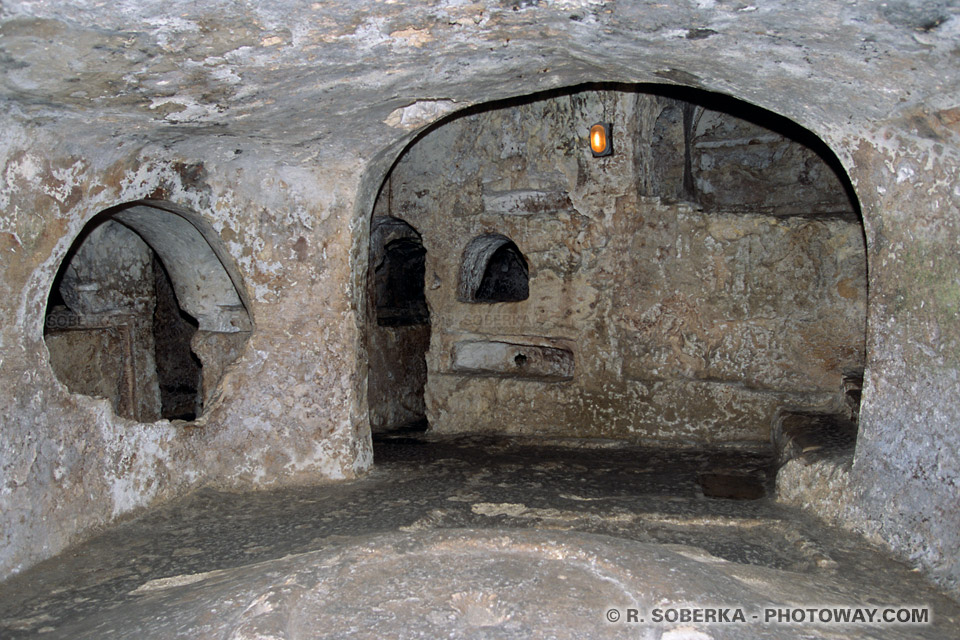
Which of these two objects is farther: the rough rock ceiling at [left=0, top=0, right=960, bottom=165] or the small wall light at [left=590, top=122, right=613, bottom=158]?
the small wall light at [left=590, top=122, right=613, bottom=158]

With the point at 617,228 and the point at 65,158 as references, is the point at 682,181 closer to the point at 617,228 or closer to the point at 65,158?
the point at 617,228

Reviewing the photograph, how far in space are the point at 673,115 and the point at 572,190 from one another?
4.19ft

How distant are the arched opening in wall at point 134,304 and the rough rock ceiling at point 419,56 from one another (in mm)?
1047

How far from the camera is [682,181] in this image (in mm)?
5980

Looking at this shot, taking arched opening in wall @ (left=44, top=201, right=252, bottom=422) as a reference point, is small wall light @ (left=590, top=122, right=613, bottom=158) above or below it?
above

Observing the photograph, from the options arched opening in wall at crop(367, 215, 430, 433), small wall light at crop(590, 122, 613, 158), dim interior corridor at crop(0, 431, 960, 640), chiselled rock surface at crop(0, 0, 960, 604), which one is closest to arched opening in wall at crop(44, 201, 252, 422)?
chiselled rock surface at crop(0, 0, 960, 604)

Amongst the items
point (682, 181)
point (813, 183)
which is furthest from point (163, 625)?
point (813, 183)

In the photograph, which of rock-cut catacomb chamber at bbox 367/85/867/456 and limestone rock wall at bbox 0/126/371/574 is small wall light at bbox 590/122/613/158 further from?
limestone rock wall at bbox 0/126/371/574

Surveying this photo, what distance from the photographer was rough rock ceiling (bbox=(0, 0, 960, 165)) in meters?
2.25

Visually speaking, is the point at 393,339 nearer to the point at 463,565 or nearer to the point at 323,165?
the point at 323,165

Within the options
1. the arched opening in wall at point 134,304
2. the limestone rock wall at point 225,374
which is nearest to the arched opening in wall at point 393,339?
the arched opening in wall at point 134,304

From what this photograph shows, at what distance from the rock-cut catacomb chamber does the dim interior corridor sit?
94 centimetres

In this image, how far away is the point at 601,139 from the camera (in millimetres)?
5230

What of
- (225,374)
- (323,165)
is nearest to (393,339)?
(225,374)
